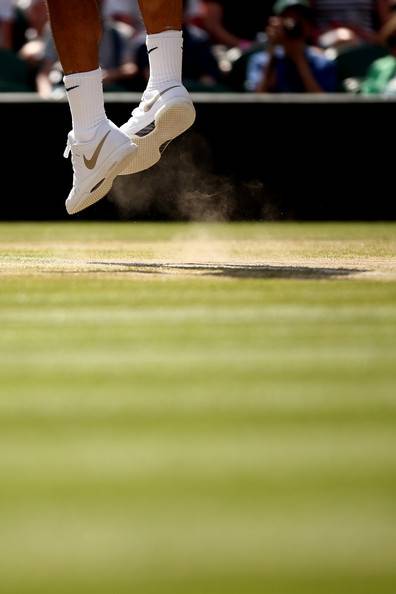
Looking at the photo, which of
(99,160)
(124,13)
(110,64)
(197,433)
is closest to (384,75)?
(110,64)

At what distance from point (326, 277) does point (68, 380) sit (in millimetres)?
1670

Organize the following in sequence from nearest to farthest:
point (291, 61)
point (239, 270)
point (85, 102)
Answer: point (239, 270), point (85, 102), point (291, 61)

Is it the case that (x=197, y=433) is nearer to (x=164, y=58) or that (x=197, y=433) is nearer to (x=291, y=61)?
(x=164, y=58)

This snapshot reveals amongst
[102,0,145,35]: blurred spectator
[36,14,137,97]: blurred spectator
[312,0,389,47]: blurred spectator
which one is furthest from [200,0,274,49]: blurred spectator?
[36,14,137,97]: blurred spectator

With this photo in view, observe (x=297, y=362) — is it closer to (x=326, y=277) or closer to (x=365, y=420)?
(x=365, y=420)

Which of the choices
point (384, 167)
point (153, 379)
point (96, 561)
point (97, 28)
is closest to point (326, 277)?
point (97, 28)

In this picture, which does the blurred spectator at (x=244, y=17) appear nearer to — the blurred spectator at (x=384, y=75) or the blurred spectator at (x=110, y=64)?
the blurred spectator at (x=110, y=64)

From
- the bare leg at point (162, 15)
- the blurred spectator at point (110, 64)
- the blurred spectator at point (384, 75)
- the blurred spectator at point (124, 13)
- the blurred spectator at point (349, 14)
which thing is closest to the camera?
the bare leg at point (162, 15)

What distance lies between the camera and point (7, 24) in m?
9.82

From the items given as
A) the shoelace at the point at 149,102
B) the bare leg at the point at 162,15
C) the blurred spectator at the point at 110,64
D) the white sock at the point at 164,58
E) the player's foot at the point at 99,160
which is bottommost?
the blurred spectator at the point at 110,64

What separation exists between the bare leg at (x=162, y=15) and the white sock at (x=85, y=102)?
0.34 meters

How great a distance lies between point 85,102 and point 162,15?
20.1 inches

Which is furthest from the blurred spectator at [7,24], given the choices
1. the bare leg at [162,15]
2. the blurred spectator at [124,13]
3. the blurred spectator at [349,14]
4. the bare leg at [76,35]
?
the bare leg at [76,35]

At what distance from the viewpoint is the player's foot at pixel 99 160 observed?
444cm
